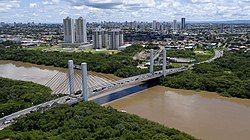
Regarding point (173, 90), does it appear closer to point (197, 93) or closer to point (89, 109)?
point (197, 93)

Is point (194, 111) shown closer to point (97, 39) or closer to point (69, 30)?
point (97, 39)

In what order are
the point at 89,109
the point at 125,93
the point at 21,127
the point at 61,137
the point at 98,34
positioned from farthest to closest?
1. the point at 98,34
2. the point at 125,93
3. the point at 89,109
4. the point at 21,127
5. the point at 61,137

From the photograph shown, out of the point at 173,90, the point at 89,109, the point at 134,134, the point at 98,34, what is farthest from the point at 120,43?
the point at 134,134

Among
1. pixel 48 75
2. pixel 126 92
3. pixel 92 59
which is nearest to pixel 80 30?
pixel 92 59

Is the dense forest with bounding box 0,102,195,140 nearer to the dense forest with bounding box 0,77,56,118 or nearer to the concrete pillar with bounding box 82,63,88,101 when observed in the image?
the concrete pillar with bounding box 82,63,88,101

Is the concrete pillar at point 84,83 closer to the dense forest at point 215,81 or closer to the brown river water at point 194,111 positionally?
the brown river water at point 194,111

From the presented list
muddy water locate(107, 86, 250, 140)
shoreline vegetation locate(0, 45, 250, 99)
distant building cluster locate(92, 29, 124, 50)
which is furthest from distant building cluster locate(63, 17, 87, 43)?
muddy water locate(107, 86, 250, 140)
